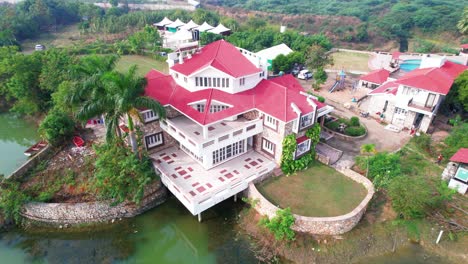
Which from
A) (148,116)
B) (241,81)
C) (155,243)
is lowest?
(155,243)

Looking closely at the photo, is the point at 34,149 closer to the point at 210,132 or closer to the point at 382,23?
the point at 210,132

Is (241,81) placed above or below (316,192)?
above

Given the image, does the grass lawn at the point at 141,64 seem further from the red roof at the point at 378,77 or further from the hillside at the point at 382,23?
the hillside at the point at 382,23

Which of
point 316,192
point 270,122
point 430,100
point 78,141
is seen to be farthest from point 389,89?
point 78,141

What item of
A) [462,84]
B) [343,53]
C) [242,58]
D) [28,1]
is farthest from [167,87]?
[28,1]

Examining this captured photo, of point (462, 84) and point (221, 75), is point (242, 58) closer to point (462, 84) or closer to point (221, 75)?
point (221, 75)

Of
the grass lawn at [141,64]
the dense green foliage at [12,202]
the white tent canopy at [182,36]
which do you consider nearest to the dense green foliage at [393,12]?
the white tent canopy at [182,36]

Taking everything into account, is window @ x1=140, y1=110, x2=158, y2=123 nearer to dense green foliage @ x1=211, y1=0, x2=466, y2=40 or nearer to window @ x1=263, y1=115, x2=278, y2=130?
window @ x1=263, y1=115, x2=278, y2=130
